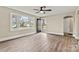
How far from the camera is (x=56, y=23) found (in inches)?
385

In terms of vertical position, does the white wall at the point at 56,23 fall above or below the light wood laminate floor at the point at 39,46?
above

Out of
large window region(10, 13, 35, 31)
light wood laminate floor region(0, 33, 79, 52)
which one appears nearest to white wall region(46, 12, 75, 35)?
large window region(10, 13, 35, 31)

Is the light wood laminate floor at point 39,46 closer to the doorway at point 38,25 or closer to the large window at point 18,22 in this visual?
the large window at point 18,22

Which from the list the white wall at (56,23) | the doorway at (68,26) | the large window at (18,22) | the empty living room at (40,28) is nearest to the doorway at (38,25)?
the empty living room at (40,28)

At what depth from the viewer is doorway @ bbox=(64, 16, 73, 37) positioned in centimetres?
839

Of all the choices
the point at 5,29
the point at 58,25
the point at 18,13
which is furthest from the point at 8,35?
the point at 58,25

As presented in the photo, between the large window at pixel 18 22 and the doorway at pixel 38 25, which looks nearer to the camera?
the large window at pixel 18 22

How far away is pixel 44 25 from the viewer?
12266 mm

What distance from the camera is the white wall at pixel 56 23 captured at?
9.15 meters

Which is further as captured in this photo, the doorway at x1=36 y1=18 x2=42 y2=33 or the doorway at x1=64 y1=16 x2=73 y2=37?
the doorway at x1=36 y1=18 x2=42 y2=33

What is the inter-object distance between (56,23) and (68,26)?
4.87ft

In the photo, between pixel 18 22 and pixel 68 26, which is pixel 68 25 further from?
pixel 18 22

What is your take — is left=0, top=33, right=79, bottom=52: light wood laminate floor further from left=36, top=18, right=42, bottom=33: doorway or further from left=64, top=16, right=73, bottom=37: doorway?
left=36, top=18, right=42, bottom=33: doorway

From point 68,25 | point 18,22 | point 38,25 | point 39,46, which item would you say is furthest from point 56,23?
point 39,46
